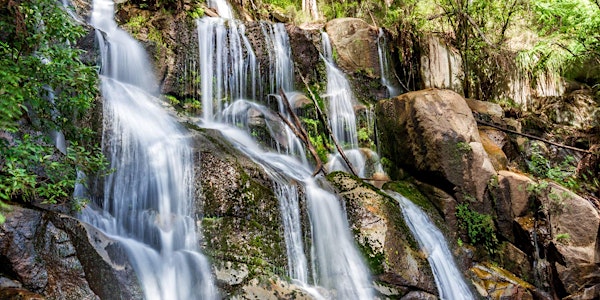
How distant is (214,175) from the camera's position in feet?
17.4

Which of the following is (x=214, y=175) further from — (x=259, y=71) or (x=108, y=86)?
(x=259, y=71)

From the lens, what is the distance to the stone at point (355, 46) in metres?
11.3

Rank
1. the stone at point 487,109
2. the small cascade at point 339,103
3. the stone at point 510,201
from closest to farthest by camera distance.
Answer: the stone at point 510,201 < the small cascade at point 339,103 < the stone at point 487,109

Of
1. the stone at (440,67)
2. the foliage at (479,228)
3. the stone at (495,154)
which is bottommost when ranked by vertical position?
the foliage at (479,228)

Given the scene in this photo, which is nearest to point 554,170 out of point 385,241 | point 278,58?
point 385,241

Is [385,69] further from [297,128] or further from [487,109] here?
[297,128]

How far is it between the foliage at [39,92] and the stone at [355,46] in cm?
800

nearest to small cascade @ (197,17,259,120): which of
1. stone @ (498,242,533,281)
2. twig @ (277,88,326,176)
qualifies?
twig @ (277,88,326,176)

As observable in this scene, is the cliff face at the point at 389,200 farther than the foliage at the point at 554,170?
No

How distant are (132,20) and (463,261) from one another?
840 cm

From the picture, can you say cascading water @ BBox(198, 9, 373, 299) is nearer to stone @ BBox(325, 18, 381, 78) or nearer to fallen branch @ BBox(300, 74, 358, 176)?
fallen branch @ BBox(300, 74, 358, 176)

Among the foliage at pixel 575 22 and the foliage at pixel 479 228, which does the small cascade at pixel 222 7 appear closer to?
the foliage at pixel 575 22

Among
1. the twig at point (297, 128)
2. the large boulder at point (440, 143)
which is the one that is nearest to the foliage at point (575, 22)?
the large boulder at point (440, 143)

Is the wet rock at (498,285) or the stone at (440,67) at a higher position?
the stone at (440,67)
